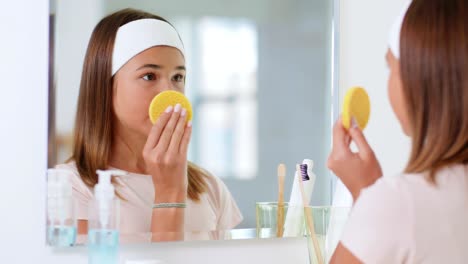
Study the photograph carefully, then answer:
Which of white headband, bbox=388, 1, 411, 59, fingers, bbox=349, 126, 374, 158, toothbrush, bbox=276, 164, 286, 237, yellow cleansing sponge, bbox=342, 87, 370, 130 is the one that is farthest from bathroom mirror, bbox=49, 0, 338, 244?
white headband, bbox=388, 1, 411, 59

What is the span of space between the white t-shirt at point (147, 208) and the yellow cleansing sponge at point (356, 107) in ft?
0.86

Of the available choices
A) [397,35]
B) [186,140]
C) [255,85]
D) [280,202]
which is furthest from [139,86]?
[397,35]

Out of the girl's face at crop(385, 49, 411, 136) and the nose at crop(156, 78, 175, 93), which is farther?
the nose at crop(156, 78, 175, 93)

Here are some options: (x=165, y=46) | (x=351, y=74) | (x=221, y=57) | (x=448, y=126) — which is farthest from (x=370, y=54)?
(x=448, y=126)

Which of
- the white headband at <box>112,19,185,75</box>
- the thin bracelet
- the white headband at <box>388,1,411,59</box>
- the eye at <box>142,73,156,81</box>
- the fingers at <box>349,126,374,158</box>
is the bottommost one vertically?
the thin bracelet

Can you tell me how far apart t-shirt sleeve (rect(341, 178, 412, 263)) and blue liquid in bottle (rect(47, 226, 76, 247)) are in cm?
48

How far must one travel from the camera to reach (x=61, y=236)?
45.3 inches

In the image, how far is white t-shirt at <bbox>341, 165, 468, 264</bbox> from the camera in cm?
87

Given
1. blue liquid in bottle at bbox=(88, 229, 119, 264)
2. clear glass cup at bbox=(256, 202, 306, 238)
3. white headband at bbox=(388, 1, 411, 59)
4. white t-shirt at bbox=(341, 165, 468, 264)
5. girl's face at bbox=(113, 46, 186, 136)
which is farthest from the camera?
clear glass cup at bbox=(256, 202, 306, 238)

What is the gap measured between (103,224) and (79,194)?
9 centimetres

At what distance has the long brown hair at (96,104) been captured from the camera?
3.86 ft

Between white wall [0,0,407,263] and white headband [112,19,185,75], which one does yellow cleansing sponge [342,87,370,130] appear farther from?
white wall [0,0,407,263]

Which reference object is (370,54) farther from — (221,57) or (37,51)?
(37,51)

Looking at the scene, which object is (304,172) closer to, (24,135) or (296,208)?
(296,208)
